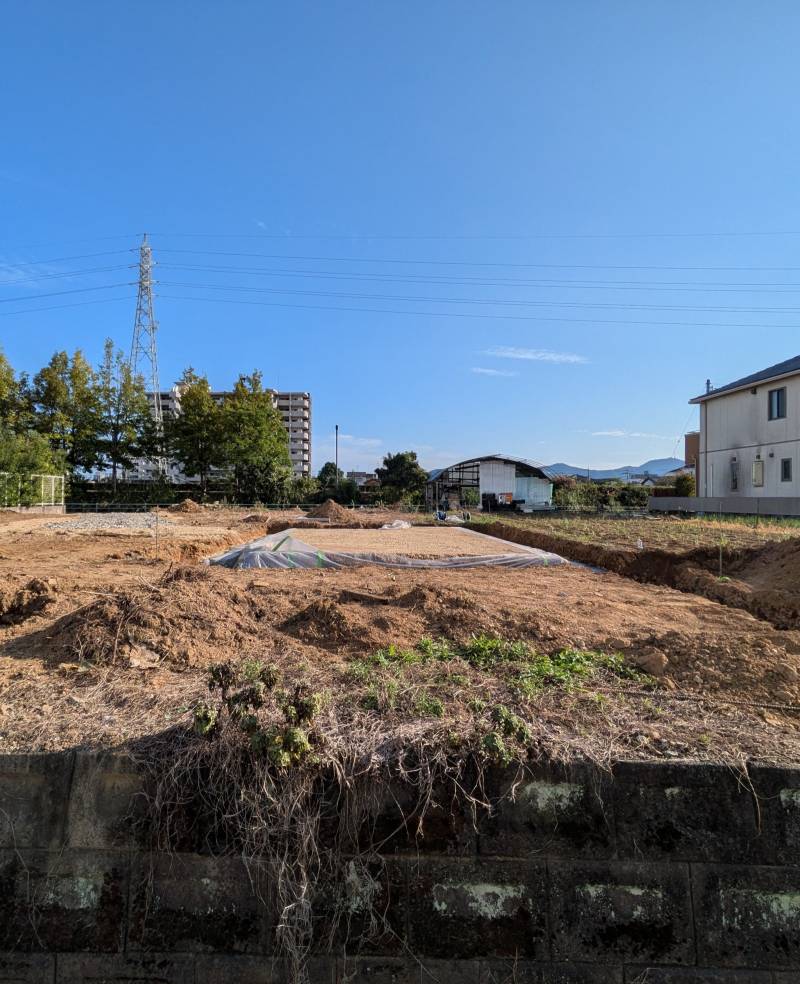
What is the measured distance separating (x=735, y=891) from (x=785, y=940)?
203mm

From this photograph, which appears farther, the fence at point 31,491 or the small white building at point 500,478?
the small white building at point 500,478

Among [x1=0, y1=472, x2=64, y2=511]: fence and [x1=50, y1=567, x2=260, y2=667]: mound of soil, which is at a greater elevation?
[x1=0, y1=472, x2=64, y2=511]: fence

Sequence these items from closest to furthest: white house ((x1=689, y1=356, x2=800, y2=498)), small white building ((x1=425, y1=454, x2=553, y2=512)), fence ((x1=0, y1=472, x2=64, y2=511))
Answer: white house ((x1=689, y1=356, x2=800, y2=498)) < fence ((x1=0, y1=472, x2=64, y2=511)) < small white building ((x1=425, y1=454, x2=553, y2=512))

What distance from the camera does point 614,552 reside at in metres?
9.12

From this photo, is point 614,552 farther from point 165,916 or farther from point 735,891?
point 165,916

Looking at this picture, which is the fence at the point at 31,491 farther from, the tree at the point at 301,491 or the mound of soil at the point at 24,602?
the mound of soil at the point at 24,602

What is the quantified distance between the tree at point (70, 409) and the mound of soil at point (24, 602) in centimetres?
2541

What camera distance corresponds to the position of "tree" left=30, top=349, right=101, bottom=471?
85.5 feet

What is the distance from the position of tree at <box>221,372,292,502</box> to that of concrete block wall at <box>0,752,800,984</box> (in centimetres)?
2733

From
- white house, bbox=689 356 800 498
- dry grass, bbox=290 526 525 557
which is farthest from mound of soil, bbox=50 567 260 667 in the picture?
white house, bbox=689 356 800 498

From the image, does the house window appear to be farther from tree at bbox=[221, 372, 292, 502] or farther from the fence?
the fence

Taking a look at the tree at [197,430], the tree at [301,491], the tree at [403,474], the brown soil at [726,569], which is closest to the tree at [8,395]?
the tree at [197,430]

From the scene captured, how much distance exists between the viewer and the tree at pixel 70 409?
2605 centimetres

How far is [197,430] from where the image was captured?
28000 millimetres
